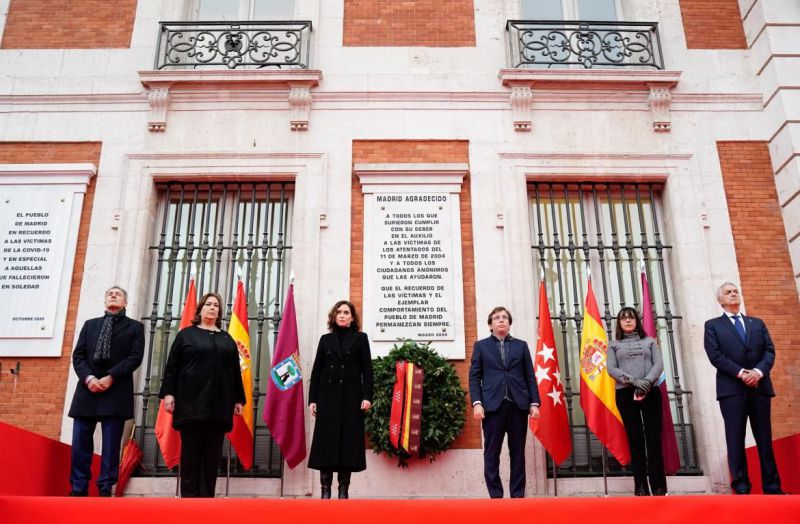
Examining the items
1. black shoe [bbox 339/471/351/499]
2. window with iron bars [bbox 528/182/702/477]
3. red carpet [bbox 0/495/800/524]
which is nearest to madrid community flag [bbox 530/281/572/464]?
window with iron bars [bbox 528/182/702/477]

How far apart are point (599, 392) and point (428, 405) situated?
178 centimetres

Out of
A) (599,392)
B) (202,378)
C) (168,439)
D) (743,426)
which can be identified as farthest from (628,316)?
(168,439)

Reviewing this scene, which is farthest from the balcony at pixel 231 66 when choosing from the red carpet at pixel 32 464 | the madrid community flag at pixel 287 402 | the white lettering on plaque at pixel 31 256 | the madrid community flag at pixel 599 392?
the madrid community flag at pixel 599 392

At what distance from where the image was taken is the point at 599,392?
7.49 metres

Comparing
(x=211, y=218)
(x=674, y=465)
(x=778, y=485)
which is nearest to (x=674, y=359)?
(x=674, y=465)

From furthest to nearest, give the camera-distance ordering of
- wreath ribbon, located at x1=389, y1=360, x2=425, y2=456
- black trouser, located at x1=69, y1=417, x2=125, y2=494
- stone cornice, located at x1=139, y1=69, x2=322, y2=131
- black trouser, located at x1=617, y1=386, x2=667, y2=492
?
1. stone cornice, located at x1=139, y1=69, x2=322, y2=131
2. wreath ribbon, located at x1=389, y1=360, x2=425, y2=456
3. black trouser, located at x1=617, y1=386, x2=667, y2=492
4. black trouser, located at x1=69, y1=417, x2=125, y2=494

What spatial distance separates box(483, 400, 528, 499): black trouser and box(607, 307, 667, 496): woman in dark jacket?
100cm

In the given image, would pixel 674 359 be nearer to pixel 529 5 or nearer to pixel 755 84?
pixel 755 84

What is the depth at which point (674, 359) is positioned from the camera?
8.36 m

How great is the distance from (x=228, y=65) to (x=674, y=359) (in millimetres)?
6533

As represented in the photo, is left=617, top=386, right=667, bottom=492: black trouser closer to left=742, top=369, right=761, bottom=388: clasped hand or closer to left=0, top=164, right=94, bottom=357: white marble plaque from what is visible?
left=742, top=369, right=761, bottom=388: clasped hand

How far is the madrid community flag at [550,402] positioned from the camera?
736cm

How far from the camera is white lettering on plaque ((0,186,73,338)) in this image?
26.7 feet

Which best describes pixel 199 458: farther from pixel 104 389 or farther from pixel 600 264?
pixel 600 264
